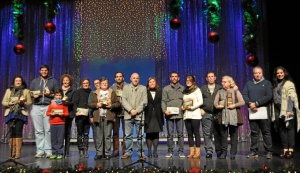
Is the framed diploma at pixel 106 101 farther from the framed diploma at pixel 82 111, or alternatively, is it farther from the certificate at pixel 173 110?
the certificate at pixel 173 110

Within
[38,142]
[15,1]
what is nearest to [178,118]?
[38,142]

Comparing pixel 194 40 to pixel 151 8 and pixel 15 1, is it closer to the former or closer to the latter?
pixel 151 8

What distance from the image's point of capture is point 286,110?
5.09 meters

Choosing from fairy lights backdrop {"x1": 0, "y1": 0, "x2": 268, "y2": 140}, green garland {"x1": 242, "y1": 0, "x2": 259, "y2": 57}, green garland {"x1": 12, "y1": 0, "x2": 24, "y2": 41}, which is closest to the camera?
green garland {"x1": 12, "y1": 0, "x2": 24, "y2": 41}

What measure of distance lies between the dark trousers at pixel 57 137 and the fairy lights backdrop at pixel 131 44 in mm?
4200

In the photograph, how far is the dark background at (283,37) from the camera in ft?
26.5

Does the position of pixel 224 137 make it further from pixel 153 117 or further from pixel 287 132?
pixel 153 117

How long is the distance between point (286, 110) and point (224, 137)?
3.50 ft

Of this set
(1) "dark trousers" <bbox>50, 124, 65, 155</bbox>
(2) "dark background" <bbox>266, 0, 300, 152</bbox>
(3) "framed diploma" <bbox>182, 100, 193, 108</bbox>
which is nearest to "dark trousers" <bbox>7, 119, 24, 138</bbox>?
(1) "dark trousers" <bbox>50, 124, 65, 155</bbox>

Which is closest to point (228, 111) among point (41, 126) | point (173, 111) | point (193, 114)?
point (193, 114)

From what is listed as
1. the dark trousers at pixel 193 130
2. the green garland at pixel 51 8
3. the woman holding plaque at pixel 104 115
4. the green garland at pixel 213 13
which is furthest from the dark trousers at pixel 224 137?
the green garland at pixel 51 8

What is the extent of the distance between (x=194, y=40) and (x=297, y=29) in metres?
2.92

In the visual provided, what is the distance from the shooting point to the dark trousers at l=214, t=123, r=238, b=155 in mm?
5152

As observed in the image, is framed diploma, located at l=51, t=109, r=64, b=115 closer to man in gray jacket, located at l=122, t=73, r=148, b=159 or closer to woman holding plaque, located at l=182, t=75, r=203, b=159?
man in gray jacket, located at l=122, t=73, r=148, b=159
